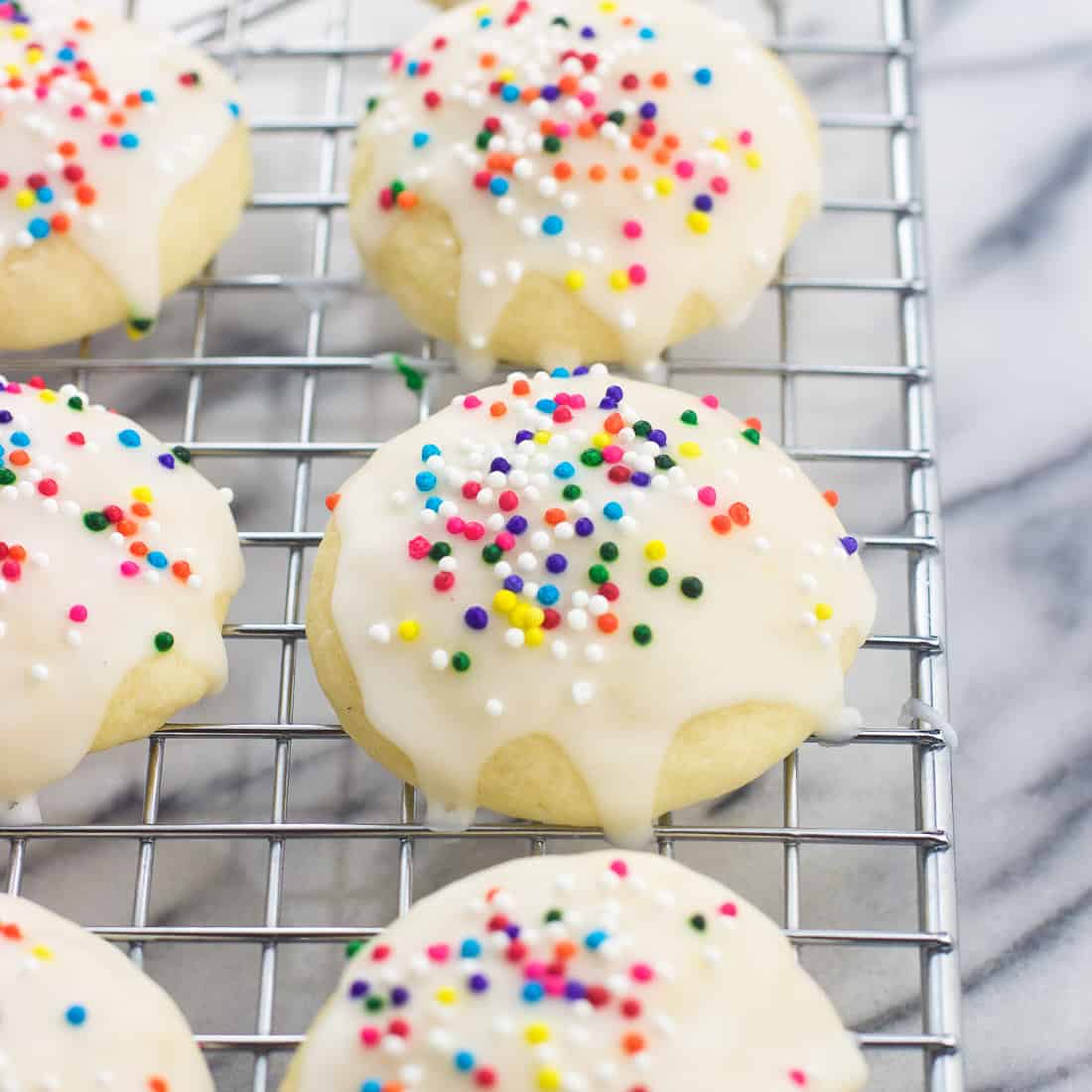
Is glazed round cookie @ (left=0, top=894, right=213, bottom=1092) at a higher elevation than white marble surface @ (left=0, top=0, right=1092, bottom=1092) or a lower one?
lower

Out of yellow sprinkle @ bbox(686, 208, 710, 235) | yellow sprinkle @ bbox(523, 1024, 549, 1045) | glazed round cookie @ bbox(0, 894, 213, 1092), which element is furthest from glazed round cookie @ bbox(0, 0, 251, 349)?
yellow sprinkle @ bbox(523, 1024, 549, 1045)

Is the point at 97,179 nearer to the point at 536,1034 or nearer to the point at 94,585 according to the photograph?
the point at 94,585

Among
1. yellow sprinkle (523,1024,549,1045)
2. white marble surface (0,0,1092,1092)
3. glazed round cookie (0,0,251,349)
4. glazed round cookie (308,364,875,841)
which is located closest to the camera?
yellow sprinkle (523,1024,549,1045)

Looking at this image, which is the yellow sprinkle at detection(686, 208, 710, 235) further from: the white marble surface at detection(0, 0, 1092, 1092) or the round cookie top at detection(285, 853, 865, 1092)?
the round cookie top at detection(285, 853, 865, 1092)

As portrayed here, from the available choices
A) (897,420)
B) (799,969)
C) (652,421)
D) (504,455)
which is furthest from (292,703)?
(897,420)

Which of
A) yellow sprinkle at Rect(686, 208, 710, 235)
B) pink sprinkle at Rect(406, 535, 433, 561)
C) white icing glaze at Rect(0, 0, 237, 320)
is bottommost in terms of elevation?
pink sprinkle at Rect(406, 535, 433, 561)

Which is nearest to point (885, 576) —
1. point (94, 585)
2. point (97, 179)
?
point (94, 585)
